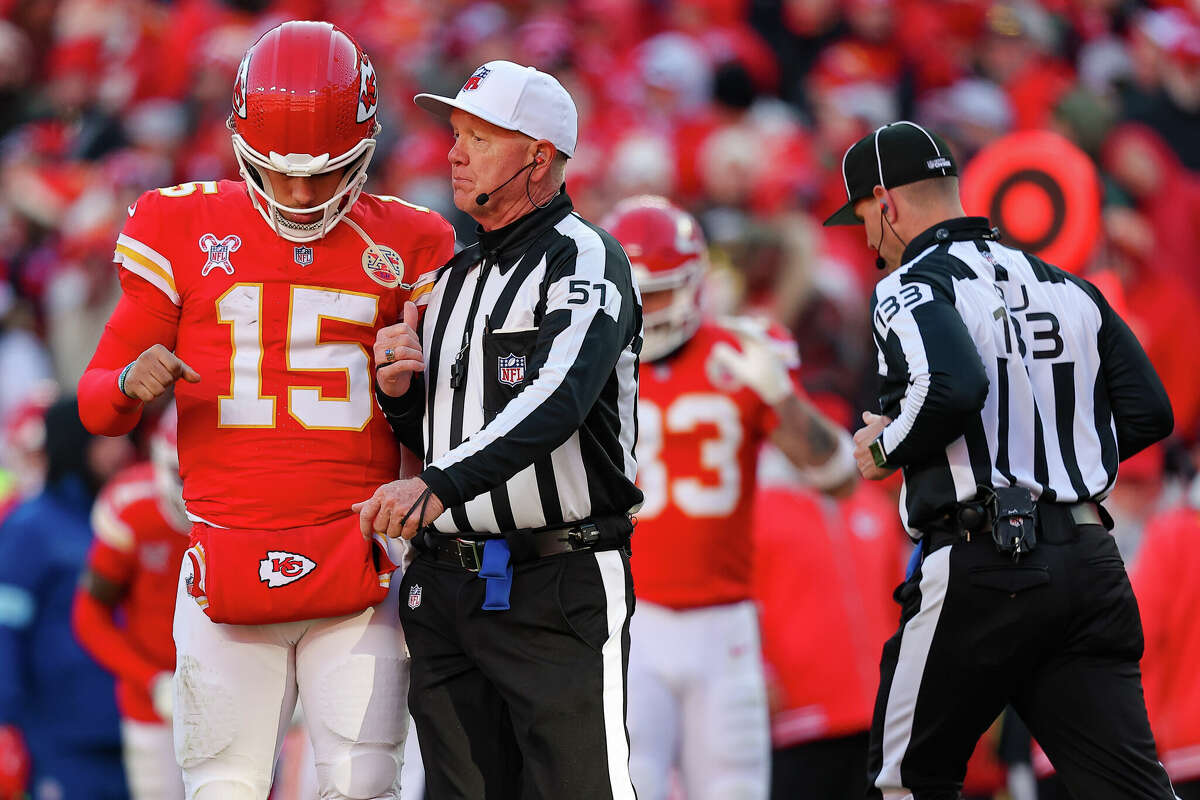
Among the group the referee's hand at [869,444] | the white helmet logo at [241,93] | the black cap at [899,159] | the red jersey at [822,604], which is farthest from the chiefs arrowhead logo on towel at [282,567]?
the red jersey at [822,604]

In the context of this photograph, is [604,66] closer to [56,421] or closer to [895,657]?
[56,421]

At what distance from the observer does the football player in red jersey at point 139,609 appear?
668 centimetres

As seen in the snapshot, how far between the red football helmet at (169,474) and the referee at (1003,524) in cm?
275

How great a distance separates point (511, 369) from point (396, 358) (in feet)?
0.95

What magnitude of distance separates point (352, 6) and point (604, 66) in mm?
3012

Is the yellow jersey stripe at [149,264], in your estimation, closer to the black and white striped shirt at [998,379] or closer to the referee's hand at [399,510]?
the referee's hand at [399,510]

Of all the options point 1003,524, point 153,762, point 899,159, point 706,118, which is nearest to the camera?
point 1003,524

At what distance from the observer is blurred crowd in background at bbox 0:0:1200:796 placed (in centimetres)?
962

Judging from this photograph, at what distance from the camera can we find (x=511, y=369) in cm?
414

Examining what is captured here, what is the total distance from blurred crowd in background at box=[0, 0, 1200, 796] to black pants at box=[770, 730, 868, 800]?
2.06 meters

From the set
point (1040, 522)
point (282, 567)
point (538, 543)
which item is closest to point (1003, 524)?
point (1040, 522)

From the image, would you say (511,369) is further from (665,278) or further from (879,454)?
(665,278)

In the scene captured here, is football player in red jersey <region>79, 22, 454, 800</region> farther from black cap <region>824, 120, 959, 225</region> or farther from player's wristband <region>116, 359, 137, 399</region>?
black cap <region>824, 120, 959, 225</region>

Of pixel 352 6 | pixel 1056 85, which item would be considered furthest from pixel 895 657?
pixel 352 6
